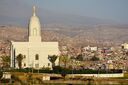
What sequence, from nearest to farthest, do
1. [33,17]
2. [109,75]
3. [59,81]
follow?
[59,81] → [109,75] → [33,17]

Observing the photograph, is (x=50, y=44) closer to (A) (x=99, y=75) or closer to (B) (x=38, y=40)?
(B) (x=38, y=40)

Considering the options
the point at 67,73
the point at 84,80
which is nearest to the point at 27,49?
the point at 67,73

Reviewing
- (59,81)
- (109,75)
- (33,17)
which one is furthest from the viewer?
(33,17)

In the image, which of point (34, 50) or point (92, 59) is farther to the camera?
point (92, 59)

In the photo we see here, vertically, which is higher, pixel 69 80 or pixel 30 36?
pixel 30 36

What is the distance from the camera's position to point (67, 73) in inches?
2431

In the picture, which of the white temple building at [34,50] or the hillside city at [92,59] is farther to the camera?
the hillside city at [92,59]

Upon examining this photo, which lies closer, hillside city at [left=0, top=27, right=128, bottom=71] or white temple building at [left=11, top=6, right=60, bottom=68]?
white temple building at [left=11, top=6, right=60, bottom=68]

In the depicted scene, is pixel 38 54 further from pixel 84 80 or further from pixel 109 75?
pixel 84 80

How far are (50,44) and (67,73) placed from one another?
14863mm

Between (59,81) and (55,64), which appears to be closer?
(59,81)

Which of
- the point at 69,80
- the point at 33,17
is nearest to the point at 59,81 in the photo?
the point at 69,80

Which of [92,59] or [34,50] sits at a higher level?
[92,59]

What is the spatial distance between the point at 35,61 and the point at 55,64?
2667mm
